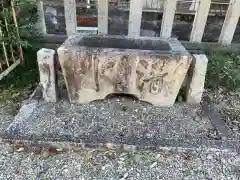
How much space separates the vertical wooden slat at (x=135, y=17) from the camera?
4148mm

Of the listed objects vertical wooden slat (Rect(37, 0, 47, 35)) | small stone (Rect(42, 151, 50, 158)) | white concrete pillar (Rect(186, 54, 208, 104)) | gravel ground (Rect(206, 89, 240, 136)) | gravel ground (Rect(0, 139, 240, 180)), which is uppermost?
vertical wooden slat (Rect(37, 0, 47, 35))

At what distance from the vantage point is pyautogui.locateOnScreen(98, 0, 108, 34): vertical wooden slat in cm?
414

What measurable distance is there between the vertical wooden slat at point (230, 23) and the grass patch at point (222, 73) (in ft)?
1.18

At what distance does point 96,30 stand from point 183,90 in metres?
1.93

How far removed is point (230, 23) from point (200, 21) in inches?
21.8

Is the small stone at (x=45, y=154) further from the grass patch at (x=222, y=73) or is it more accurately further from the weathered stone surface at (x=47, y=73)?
the grass patch at (x=222, y=73)

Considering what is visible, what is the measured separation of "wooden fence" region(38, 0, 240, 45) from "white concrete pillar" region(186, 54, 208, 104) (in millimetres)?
1487

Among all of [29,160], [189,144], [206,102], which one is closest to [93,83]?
[29,160]

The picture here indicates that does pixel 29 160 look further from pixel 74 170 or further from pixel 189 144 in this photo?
pixel 189 144

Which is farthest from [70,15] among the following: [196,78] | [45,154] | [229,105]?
[229,105]

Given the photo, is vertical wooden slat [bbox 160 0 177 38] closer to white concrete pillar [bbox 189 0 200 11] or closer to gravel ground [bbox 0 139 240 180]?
white concrete pillar [bbox 189 0 200 11]

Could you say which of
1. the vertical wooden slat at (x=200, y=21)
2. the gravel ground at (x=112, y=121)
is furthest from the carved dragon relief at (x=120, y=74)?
the vertical wooden slat at (x=200, y=21)

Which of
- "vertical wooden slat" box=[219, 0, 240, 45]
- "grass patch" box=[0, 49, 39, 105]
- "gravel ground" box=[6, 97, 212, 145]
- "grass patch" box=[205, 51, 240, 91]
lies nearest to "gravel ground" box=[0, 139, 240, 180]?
"gravel ground" box=[6, 97, 212, 145]

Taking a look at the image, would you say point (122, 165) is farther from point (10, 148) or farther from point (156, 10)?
point (156, 10)
